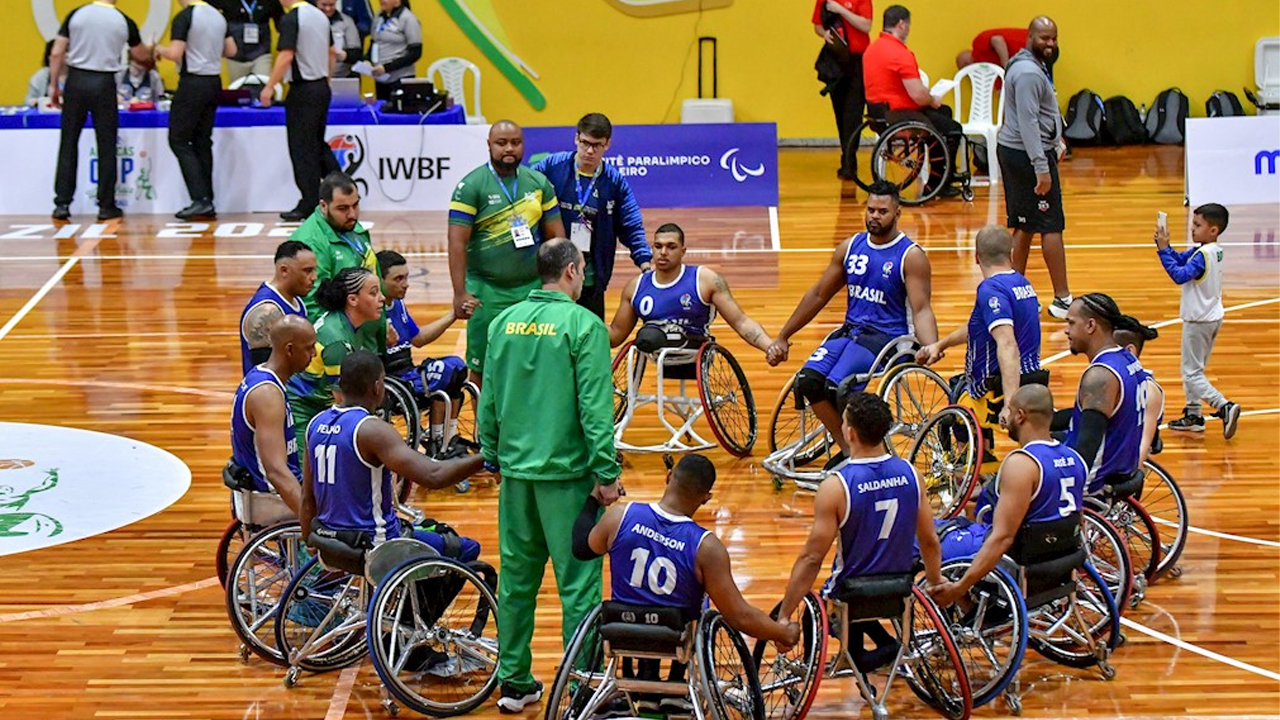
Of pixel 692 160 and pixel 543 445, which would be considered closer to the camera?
pixel 543 445

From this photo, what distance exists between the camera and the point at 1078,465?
6.20 metres

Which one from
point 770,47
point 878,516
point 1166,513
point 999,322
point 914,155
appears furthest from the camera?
point 770,47

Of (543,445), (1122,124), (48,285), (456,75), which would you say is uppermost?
(456,75)

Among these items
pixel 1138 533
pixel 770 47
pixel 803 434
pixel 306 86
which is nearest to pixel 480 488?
pixel 803 434

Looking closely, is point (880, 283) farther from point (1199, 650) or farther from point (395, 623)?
point (395, 623)

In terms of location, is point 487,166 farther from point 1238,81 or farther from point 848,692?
point 1238,81

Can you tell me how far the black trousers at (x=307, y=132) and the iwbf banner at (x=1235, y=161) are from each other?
317 inches

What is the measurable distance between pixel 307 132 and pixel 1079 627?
10377 mm

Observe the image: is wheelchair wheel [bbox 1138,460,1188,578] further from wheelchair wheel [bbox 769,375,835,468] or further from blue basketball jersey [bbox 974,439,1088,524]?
wheelchair wheel [bbox 769,375,835,468]

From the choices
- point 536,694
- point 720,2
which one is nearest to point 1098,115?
point 720,2

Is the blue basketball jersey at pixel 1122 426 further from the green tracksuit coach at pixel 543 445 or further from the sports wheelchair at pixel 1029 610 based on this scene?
the green tracksuit coach at pixel 543 445

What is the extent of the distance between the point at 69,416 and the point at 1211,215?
6.87 metres

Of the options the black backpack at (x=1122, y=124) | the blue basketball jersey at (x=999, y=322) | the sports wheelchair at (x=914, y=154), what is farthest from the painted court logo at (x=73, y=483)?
the black backpack at (x=1122, y=124)

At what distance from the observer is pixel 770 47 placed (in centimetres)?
1948
